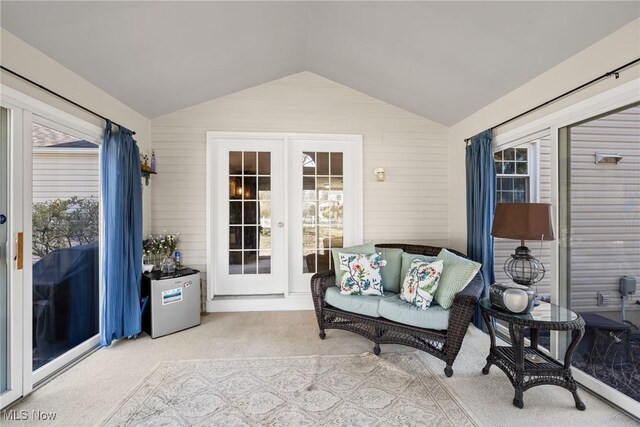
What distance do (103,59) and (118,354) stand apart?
2.59 metres

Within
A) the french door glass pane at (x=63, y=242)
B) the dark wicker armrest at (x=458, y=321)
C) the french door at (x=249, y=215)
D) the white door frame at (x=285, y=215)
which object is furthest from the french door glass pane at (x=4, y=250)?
the dark wicker armrest at (x=458, y=321)

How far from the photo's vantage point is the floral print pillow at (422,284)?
8.16 ft

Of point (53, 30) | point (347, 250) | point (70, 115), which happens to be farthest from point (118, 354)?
point (53, 30)

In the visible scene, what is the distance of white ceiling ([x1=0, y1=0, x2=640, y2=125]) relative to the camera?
1.92 metres

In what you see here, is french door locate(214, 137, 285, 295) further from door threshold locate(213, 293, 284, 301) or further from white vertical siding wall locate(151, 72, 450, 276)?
white vertical siding wall locate(151, 72, 450, 276)

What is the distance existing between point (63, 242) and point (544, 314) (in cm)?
381

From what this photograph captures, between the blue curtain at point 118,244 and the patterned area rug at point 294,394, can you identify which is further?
the blue curtain at point 118,244

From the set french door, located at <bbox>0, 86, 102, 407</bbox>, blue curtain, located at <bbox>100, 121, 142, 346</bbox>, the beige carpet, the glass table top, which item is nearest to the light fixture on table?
the glass table top

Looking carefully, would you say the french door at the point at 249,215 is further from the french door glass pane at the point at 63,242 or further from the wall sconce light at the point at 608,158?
the wall sconce light at the point at 608,158

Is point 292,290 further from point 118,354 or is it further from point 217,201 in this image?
point 118,354

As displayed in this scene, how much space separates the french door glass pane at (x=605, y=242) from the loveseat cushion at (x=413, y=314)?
3.40 feet

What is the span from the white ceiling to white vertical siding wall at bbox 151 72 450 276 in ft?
0.75

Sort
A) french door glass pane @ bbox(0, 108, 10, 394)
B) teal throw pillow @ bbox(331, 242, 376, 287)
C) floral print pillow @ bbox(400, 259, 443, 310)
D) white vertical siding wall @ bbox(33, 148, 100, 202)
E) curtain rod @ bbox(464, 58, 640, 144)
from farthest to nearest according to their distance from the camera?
teal throw pillow @ bbox(331, 242, 376, 287) < floral print pillow @ bbox(400, 259, 443, 310) < white vertical siding wall @ bbox(33, 148, 100, 202) < french door glass pane @ bbox(0, 108, 10, 394) < curtain rod @ bbox(464, 58, 640, 144)

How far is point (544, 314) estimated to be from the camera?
1982 mm
